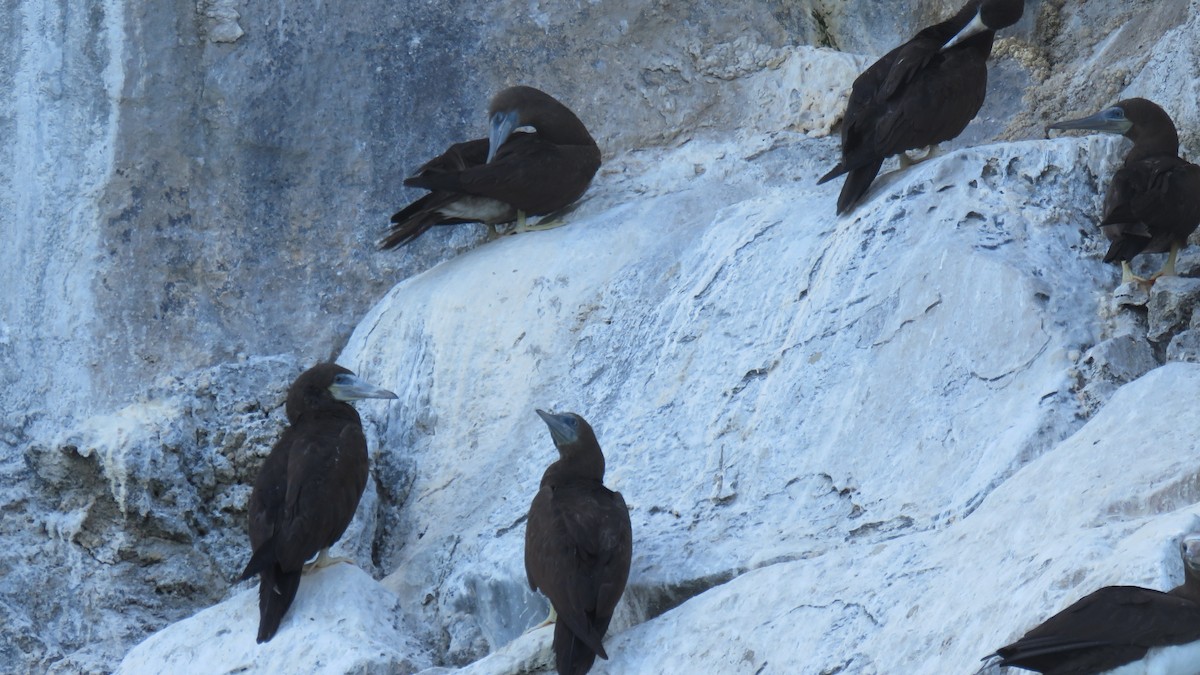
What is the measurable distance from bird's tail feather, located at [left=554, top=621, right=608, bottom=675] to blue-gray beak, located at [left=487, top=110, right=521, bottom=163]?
3.58m

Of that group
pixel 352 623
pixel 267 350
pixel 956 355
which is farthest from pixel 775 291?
pixel 267 350

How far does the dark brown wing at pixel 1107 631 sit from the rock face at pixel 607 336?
24cm

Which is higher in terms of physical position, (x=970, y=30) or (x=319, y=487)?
(x=970, y=30)

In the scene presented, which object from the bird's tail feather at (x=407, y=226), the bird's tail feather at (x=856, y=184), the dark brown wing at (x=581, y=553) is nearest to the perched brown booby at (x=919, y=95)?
the bird's tail feather at (x=856, y=184)

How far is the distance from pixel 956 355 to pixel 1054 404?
0.58m

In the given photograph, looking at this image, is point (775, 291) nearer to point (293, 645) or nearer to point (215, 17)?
point (293, 645)

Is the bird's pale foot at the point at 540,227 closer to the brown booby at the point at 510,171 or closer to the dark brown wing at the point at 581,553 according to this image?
the brown booby at the point at 510,171

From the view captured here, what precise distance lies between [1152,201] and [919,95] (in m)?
1.42

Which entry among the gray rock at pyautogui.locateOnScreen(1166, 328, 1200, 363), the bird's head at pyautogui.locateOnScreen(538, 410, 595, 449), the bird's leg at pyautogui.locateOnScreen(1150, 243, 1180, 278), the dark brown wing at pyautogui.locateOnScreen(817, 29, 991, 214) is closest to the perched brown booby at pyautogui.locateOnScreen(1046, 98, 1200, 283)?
the bird's leg at pyautogui.locateOnScreen(1150, 243, 1180, 278)

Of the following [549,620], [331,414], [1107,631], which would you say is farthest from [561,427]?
[1107,631]

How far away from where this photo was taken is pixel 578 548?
6469 mm

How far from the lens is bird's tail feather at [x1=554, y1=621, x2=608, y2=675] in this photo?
243 inches

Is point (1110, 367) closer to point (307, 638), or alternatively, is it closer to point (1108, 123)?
point (1108, 123)

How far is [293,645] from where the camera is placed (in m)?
7.02
